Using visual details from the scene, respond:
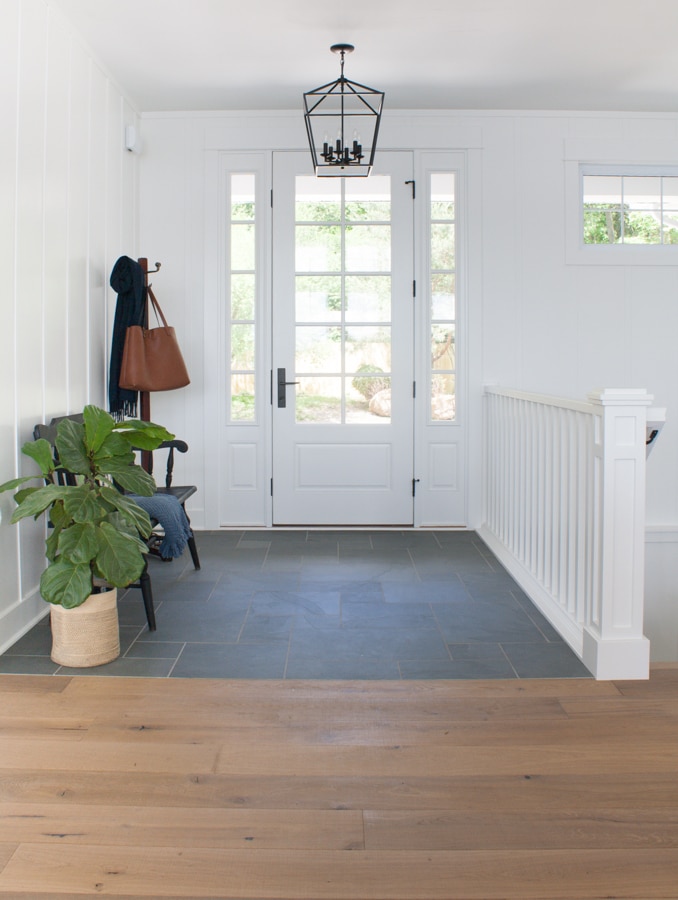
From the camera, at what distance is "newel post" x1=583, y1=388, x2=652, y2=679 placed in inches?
103

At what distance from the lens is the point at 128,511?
275 cm

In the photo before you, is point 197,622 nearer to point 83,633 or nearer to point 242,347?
point 83,633

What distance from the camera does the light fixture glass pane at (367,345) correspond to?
4902mm

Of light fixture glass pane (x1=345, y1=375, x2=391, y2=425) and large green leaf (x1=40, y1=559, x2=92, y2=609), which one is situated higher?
light fixture glass pane (x1=345, y1=375, x2=391, y2=425)

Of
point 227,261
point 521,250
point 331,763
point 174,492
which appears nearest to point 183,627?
point 174,492

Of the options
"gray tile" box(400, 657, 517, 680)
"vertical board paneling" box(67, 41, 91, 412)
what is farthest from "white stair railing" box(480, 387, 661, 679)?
"vertical board paneling" box(67, 41, 91, 412)

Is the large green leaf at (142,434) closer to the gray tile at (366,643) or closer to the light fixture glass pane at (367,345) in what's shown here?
the gray tile at (366,643)

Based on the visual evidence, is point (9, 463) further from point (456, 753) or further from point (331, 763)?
Answer: point (456, 753)

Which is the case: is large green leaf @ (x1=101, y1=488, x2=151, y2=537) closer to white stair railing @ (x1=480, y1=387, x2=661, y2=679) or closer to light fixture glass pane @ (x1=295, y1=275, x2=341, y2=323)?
white stair railing @ (x1=480, y1=387, x2=661, y2=679)

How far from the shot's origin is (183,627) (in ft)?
10.3

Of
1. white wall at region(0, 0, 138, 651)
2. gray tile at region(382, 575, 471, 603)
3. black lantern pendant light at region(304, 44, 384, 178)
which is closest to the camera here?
white wall at region(0, 0, 138, 651)

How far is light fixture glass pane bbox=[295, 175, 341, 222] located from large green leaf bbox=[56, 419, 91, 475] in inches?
103

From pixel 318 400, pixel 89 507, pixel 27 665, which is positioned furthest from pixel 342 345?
pixel 27 665

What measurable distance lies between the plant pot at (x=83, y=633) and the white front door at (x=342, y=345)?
2267mm
